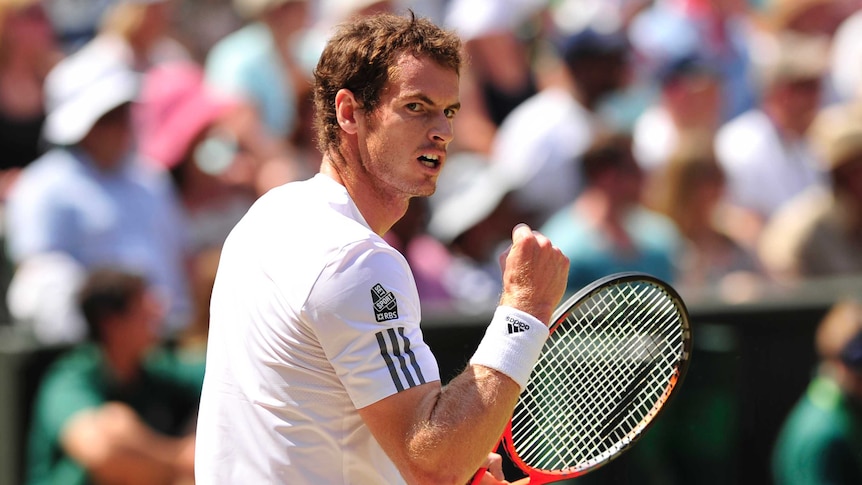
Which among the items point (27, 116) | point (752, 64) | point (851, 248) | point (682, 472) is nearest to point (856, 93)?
point (752, 64)

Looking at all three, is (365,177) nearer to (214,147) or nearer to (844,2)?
(214,147)

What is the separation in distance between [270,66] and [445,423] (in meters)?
4.91

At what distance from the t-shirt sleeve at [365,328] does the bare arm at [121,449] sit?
9.17 ft

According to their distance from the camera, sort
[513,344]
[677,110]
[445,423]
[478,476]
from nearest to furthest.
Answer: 1. [445,423]
2. [513,344]
3. [478,476]
4. [677,110]

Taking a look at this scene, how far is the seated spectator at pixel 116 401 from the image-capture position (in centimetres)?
514

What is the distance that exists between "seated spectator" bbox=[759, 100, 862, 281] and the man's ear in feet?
14.5

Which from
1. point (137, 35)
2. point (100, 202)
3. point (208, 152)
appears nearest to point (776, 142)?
point (208, 152)

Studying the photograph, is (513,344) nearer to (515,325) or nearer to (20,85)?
(515,325)

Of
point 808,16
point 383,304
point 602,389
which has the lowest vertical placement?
point 602,389

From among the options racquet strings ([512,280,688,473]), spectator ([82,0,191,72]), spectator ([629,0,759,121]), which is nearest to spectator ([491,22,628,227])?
spectator ([629,0,759,121])

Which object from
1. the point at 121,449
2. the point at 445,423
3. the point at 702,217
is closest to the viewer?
the point at 445,423

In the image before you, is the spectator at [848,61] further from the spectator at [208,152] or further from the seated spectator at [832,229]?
the spectator at [208,152]

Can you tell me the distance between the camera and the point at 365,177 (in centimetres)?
284

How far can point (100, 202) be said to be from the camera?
607 cm
